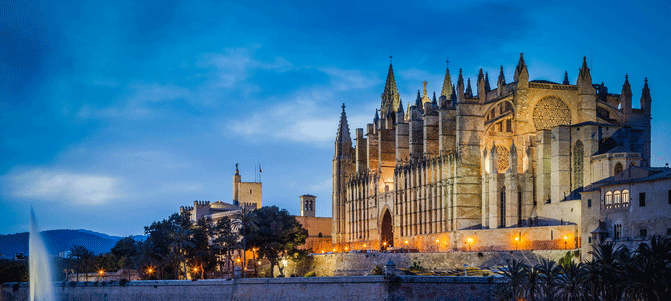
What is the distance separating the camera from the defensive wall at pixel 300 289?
51750mm

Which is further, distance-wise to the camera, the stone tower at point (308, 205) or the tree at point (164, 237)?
the stone tower at point (308, 205)

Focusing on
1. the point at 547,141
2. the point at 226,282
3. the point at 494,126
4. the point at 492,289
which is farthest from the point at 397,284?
the point at 494,126

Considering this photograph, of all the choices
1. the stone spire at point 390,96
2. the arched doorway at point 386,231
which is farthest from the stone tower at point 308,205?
the arched doorway at point 386,231

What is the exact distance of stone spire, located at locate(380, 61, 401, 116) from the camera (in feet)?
321

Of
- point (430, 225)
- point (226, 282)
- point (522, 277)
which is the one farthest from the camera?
point (430, 225)

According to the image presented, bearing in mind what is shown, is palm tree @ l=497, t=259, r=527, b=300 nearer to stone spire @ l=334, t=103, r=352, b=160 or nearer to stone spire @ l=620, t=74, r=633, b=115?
stone spire @ l=620, t=74, r=633, b=115

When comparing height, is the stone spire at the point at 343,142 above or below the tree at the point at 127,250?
above

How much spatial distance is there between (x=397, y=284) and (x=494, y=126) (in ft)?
84.5

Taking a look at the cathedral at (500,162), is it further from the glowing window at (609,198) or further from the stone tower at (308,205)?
the stone tower at (308,205)

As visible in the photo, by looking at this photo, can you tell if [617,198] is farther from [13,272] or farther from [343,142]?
[13,272]

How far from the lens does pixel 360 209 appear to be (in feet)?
307

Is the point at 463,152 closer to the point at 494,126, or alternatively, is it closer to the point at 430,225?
the point at 494,126

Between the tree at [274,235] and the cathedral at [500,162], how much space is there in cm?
1085

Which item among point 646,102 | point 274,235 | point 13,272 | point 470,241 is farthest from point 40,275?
point 646,102
